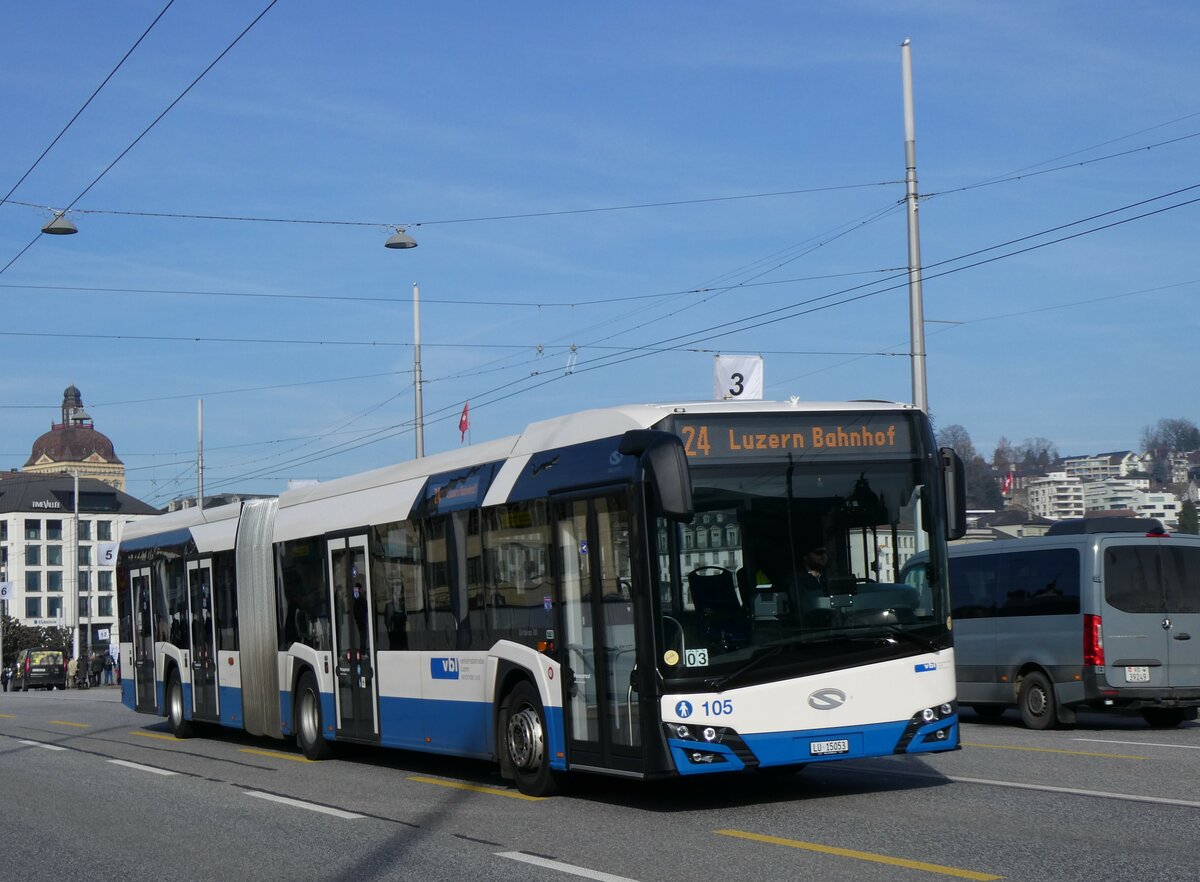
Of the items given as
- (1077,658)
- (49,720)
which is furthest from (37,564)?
(1077,658)

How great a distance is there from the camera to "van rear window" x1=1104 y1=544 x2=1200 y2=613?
18844 mm

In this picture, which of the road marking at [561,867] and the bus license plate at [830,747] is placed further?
the bus license plate at [830,747]

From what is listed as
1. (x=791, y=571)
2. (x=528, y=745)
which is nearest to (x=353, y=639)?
(x=528, y=745)

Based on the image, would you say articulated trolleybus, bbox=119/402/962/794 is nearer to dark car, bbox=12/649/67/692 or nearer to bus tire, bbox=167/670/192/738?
bus tire, bbox=167/670/192/738

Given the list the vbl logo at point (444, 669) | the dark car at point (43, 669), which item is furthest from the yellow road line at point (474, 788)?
the dark car at point (43, 669)

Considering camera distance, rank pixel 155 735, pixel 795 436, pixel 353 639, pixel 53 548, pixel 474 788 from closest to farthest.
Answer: pixel 795 436
pixel 474 788
pixel 353 639
pixel 155 735
pixel 53 548

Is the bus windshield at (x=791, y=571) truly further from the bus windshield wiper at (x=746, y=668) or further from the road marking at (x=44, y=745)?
the road marking at (x=44, y=745)

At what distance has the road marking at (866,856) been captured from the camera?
8219mm

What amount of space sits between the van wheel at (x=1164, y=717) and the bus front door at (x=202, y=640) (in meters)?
11.7

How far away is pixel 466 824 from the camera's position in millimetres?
Result: 11172

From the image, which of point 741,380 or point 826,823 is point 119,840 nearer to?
point 826,823

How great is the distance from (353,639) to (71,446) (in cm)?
18434

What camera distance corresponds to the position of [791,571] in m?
11.1

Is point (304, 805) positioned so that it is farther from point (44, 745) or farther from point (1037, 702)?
point (44, 745)
